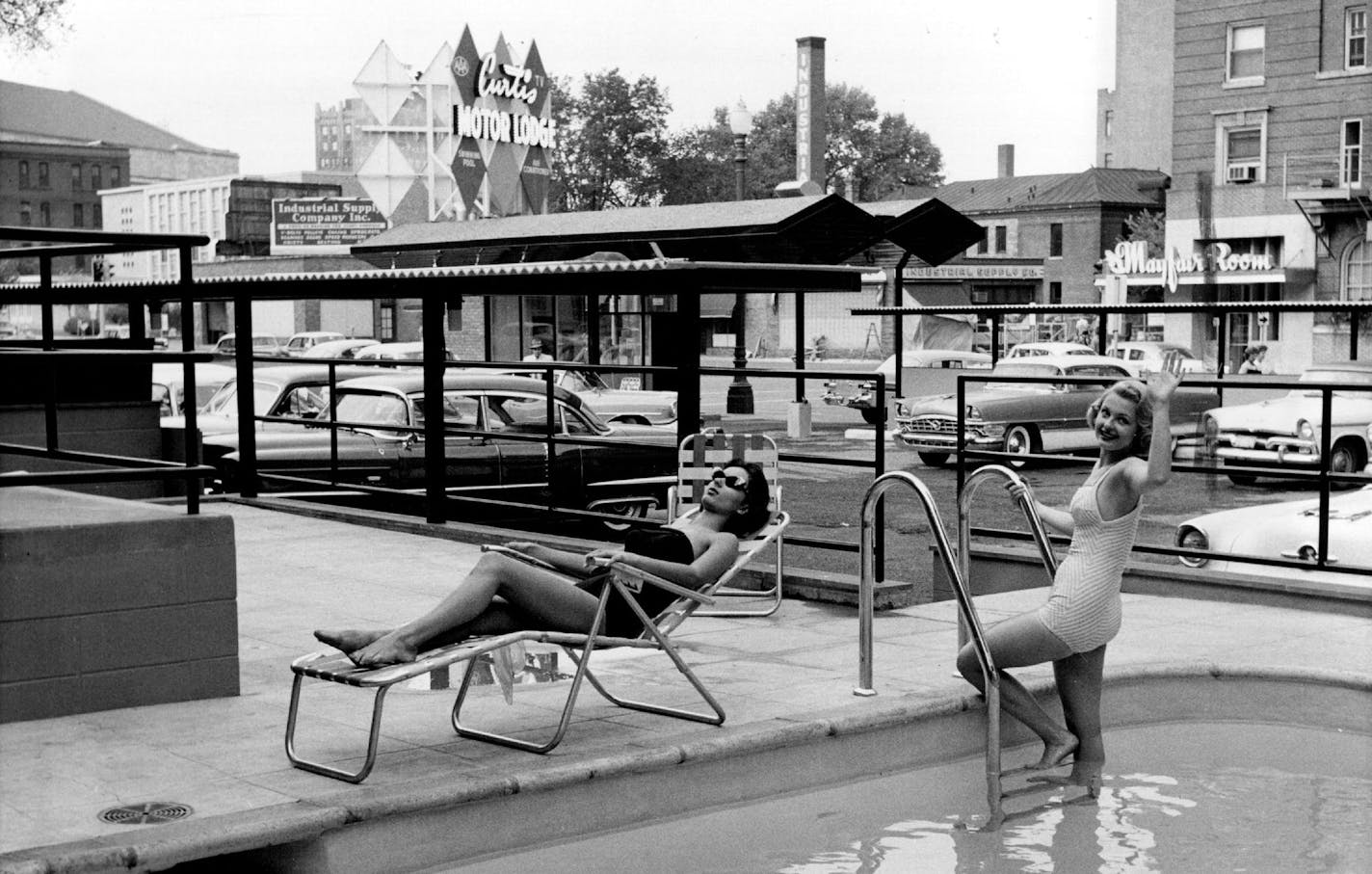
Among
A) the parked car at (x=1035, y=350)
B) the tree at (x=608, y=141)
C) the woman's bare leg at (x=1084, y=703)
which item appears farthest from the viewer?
the tree at (x=608, y=141)

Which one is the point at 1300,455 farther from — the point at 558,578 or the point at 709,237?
the point at 558,578

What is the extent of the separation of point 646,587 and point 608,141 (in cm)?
8923

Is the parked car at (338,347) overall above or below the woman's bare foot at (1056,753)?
above

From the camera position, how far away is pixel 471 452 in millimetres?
13320

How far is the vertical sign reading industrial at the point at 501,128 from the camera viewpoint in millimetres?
54250

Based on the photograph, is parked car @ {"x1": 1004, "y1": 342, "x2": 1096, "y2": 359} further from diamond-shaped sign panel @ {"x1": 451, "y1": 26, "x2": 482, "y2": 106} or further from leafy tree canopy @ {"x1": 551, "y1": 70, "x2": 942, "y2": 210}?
leafy tree canopy @ {"x1": 551, "y1": 70, "x2": 942, "y2": 210}

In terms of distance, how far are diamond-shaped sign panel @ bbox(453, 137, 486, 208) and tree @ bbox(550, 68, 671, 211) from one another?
38.2 meters

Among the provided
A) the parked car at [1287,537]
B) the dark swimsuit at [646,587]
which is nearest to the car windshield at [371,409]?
the parked car at [1287,537]

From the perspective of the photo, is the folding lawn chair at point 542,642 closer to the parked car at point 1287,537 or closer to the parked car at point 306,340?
the parked car at point 1287,537

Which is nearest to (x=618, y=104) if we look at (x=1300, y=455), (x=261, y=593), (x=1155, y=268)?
(x=1155, y=268)

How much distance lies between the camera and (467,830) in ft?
17.1

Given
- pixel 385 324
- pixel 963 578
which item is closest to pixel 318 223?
pixel 385 324

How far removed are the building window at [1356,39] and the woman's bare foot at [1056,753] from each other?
45522 millimetres

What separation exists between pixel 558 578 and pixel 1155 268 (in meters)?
51.4
